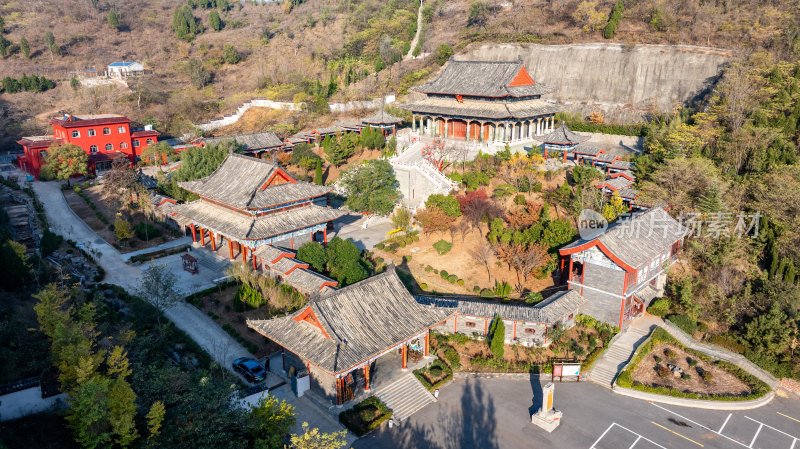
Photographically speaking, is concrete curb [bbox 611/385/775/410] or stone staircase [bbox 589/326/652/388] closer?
concrete curb [bbox 611/385/775/410]

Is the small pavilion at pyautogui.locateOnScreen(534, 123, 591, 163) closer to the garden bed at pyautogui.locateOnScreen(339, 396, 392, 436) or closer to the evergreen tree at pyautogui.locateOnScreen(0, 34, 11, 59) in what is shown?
the garden bed at pyautogui.locateOnScreen(339, 396, 392, 436)

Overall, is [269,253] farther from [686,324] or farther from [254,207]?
[686,324]

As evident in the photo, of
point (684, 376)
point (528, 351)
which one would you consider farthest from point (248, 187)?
point (684, 376)

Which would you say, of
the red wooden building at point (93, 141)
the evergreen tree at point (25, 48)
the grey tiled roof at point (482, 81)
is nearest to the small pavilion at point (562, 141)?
the grey tiled roof at point (482, 81)

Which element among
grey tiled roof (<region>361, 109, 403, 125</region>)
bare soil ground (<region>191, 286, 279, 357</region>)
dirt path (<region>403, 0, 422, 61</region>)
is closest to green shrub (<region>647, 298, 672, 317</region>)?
bare soil ground (<region>191, 286, 279, 357</region>)

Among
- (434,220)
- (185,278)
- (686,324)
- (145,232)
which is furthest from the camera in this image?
(145,232)

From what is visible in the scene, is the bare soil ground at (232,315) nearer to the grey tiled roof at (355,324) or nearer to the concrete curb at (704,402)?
the grey tiled roof at (355,324)
